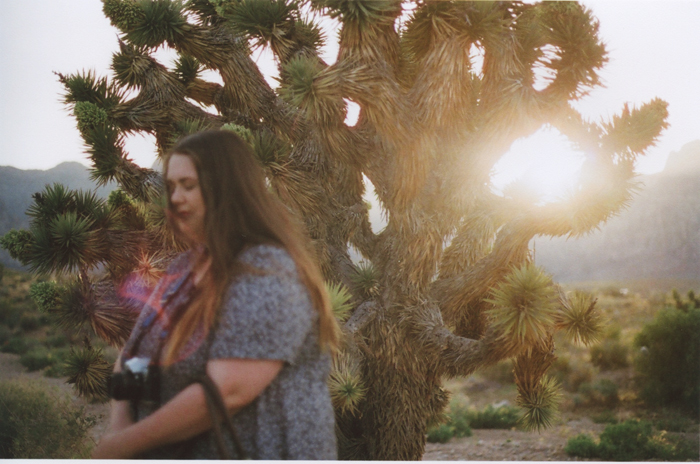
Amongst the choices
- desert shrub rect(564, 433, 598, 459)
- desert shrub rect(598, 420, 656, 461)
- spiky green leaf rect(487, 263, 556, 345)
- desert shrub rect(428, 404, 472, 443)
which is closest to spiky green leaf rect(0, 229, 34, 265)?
spiky green leaf rect(487, 263, 556, 345)

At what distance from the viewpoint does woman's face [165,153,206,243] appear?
116 cm

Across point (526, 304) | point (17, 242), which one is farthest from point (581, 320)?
point (17, 242)

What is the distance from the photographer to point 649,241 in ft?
7.00

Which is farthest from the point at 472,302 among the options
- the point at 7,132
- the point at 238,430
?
the point at 7,132

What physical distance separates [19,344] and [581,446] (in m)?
2.41

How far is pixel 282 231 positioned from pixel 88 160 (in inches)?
53.4

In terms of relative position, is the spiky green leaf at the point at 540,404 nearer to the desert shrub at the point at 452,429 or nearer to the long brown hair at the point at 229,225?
the desert shrub at the point at 452,429

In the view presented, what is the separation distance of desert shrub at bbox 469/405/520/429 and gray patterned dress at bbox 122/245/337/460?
1573 mm

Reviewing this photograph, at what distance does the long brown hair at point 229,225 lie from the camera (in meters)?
1.03

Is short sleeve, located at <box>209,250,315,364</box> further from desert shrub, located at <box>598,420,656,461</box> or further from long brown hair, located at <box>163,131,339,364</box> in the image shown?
desert shrub, located at <box>598,420,656,461</box>

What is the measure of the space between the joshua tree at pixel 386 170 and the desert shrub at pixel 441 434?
1.11 feet

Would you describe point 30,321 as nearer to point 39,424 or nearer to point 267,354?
point 39,424

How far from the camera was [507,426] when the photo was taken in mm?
2396

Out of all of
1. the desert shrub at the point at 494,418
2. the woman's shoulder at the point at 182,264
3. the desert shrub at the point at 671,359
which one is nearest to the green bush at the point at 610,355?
the desert shrub at the point at 671,359
